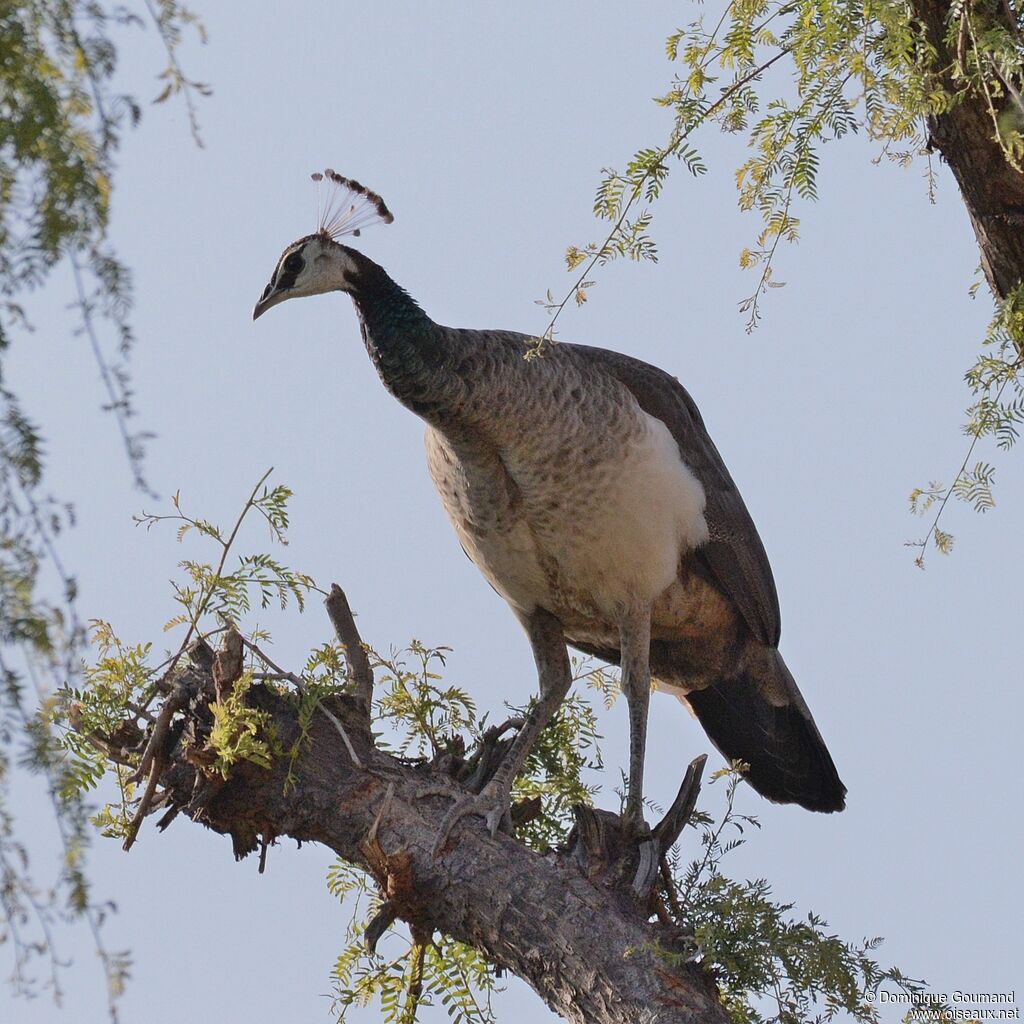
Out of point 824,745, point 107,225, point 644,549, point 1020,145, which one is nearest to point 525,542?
point 644,549

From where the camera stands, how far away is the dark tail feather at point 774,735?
5133 mm

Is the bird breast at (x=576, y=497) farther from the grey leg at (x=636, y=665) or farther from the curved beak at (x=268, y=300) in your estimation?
the curved beak at (x=268, y=300)

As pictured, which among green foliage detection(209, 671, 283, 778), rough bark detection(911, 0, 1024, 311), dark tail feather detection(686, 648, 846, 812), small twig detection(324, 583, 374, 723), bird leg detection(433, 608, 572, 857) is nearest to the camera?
rough bark detection(911, 0, 1024, 311)

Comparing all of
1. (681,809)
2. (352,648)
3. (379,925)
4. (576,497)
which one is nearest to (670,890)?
(681,809)

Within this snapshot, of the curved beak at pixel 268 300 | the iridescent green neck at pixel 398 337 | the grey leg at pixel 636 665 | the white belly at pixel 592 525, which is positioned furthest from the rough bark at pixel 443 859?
the curved beak at pixel 268 300

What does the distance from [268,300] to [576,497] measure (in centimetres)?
117

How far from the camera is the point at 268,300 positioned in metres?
4.72

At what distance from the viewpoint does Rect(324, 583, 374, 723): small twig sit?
4.15m

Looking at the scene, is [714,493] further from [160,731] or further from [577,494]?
[160,731]

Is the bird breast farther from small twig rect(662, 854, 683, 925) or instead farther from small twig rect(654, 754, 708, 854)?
small twig rect(662, 854, 683, 925)

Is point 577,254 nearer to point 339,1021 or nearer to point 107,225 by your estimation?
point 107,225

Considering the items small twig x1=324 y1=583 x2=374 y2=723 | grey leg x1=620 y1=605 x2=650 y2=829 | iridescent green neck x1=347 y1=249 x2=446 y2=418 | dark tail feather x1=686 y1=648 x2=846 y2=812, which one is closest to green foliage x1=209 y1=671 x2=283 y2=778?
small twig x1=324 y1=583 x2=374 y2=723

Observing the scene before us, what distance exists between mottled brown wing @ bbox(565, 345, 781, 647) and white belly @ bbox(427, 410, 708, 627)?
0.24 feet

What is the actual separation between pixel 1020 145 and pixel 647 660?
2.15m
